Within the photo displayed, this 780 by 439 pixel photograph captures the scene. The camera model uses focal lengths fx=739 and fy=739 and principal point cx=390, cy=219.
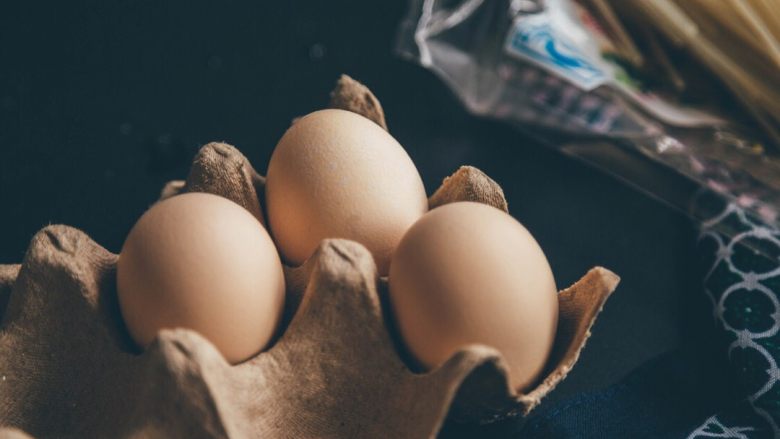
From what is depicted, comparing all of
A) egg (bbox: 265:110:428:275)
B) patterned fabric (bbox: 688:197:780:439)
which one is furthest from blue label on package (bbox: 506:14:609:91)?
egg (bbox: 265:110:428:275)

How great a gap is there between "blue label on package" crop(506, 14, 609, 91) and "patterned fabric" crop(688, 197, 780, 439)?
194 millimetres

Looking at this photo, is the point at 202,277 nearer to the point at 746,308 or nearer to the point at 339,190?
the point at 339,190

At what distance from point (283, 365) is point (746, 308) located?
42 centimetres

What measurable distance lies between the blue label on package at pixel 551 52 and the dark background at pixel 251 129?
87mm

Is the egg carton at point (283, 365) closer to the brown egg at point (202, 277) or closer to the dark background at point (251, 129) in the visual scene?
the brown egg at point (202, 277)

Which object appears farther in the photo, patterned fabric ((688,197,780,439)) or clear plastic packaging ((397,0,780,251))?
clear plastic packaging ((397,0,780,251))

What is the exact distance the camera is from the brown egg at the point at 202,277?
46 centimetres

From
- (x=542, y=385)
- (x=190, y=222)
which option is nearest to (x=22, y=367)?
(x=190, y=222)

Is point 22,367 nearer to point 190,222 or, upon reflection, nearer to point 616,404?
point 190,222

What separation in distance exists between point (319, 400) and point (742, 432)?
1.15ft

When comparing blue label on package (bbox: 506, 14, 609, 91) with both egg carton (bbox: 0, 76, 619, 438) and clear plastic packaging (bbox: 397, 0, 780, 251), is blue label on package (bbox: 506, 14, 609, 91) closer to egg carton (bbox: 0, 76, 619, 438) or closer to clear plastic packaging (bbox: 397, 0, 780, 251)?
clear plastic packaging (bbox: 397, 0, 780, 251)

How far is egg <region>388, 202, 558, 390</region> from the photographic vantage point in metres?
0.45

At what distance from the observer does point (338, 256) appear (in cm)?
47

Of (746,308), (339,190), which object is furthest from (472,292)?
(746,308)
